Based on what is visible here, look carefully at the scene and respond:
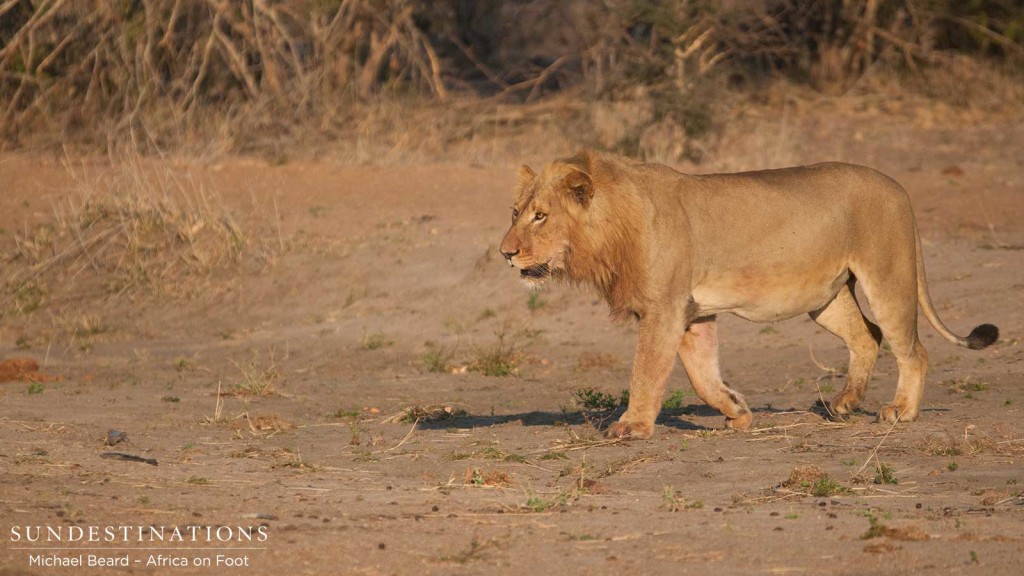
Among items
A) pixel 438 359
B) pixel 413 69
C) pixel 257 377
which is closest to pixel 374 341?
pixel 438 359

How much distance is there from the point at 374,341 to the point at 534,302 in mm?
1353

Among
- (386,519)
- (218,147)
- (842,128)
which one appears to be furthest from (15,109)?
(386,519)

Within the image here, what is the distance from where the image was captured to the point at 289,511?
17.8ft

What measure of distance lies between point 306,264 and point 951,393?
6.50 metres

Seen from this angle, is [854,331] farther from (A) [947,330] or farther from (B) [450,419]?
(B) [450,419]

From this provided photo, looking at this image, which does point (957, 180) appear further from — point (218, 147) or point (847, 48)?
point (218, 147)

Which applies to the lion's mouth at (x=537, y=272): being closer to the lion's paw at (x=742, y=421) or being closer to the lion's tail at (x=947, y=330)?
the lion's paw at (x=742, y=421)

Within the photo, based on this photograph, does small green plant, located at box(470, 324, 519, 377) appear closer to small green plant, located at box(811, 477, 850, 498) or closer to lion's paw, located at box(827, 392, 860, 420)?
lion's paw, located at box(827, 392, 860, 420)

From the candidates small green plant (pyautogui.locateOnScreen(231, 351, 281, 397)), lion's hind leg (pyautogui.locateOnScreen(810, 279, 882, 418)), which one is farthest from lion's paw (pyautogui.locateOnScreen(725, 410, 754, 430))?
small green plant (pyautogui.locateOnScreen(231, 351, 281, 397))

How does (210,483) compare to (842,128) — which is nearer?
(210,483)

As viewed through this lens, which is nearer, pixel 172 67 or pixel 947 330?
pixel 947 330

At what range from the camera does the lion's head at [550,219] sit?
6875 millimetres

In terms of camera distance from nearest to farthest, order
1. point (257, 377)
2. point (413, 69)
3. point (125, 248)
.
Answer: point (257, 377) < point (125, 248) < point (413, 69)

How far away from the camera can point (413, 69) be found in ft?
65.9
